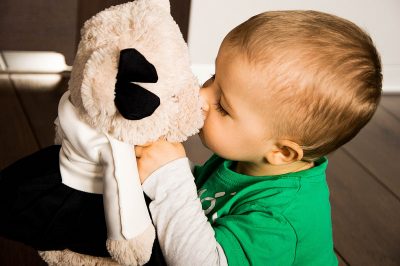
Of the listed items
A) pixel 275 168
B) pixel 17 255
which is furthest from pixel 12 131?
pixel 275 168

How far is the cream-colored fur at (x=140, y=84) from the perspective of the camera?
521mm

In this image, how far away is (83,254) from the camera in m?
0.64

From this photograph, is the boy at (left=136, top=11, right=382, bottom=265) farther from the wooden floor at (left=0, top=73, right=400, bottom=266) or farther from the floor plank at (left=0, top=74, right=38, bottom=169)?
the floor plank at (left=0, top=74, right=38, bottom=169)

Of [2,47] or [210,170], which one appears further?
[2,47]

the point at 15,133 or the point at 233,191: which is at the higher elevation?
the point at 233,191

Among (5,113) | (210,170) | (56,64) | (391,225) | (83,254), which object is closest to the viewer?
(83,254)

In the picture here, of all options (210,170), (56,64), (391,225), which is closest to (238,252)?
(210,170)

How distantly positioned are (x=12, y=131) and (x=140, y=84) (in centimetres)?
95

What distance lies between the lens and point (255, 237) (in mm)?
665

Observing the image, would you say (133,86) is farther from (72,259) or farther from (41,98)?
(41,98)

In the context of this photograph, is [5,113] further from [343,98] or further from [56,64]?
[343,98]

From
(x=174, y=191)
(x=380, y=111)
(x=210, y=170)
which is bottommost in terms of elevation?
(x=380, y=111)

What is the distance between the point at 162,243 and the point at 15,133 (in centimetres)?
86

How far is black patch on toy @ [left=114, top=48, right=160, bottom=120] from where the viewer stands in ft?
1.65
